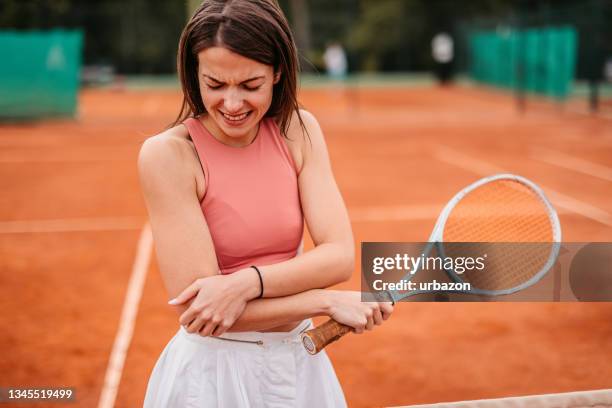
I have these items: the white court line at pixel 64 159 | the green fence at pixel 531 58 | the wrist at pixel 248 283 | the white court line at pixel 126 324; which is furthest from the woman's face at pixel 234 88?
the green fence at pixel 531 58

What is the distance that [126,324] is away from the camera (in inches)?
193

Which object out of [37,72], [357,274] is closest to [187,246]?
[357,274]

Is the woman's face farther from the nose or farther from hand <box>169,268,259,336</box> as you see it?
hand <box>169,268,259,336</box>

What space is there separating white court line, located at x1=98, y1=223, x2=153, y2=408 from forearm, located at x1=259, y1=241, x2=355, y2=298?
7.44 ft

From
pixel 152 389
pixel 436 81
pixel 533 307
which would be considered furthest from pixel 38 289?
pixel 436 81

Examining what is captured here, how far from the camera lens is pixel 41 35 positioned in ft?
54.2

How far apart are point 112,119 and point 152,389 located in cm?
1747

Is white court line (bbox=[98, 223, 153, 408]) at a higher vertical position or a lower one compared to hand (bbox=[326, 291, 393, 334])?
lower

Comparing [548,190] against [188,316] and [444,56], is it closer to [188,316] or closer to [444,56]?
[188,316]

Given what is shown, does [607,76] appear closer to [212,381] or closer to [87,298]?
[87,298]

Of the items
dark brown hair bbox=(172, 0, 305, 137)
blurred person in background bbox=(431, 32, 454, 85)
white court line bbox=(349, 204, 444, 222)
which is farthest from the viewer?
blurred person in background bbox=(431, 32, 454, 85)

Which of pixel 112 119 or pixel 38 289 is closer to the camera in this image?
pixel 38 289

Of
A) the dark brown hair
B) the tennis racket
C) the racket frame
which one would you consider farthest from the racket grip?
the dark brown hair

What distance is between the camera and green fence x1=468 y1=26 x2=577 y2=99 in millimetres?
18984
